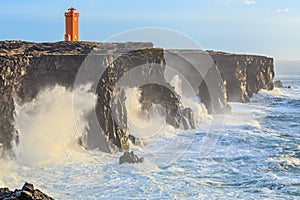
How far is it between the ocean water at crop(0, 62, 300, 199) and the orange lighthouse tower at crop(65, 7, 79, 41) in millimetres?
13785

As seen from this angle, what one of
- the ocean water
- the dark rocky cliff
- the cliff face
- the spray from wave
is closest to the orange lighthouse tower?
the dark rocky cliff

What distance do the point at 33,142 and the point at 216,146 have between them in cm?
1097

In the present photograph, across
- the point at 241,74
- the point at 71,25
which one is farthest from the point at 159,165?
the point at 241,74

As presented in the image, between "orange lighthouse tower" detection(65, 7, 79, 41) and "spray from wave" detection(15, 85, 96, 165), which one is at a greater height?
"orange lighthouse tower" detection(65, 7, 79, 41)

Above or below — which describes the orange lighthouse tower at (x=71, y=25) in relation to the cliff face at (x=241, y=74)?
above

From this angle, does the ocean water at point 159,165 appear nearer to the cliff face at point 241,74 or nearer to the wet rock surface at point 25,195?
the wet rock surface at point 25,195

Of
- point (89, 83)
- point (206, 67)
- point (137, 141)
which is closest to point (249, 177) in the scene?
point (137, 141)

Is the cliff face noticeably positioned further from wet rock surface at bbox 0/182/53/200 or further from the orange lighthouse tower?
wet rock surface at bbox 0/182/53/200

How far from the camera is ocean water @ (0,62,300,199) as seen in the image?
60.8 feet

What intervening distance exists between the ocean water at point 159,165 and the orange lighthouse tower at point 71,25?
13785 millimetres

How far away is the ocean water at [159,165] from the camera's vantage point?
18.5m

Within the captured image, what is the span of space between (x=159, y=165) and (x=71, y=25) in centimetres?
2241

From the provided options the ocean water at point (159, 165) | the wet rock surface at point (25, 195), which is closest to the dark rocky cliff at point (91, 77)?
the ocean water at point (159, 165)

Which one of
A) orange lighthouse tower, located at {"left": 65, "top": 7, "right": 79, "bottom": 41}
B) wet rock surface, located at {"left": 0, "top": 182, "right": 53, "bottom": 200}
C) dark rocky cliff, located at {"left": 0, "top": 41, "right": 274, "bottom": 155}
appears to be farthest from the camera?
orange lighthouse tower, located at {"left": 65, "top": 7, "right": 79, "bottom": 41}
